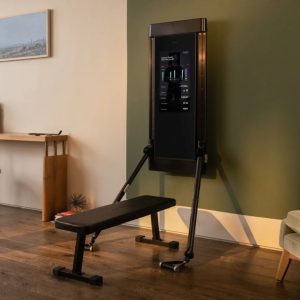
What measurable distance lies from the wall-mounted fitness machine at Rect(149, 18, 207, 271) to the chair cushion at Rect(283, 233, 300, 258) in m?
0.86

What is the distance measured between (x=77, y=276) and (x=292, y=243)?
1.25m

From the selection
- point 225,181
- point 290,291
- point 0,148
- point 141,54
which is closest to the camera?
point 290,291

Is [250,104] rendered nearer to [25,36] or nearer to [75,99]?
[75,99]

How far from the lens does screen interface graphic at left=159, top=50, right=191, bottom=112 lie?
3.29 meters

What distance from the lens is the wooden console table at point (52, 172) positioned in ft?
12.9

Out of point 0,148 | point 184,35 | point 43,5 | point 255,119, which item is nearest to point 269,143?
point 255,119

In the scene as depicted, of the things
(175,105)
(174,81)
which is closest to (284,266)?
(175,105)

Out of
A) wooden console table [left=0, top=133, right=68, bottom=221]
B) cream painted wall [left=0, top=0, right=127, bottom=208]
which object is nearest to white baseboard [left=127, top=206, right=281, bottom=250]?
cream painted wall [left=0, top=0, right=127, bottom=208]

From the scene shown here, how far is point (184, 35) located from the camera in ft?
10.7

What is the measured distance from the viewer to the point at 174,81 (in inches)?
131

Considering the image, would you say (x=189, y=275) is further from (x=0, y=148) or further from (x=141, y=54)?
(x=0, y=148)

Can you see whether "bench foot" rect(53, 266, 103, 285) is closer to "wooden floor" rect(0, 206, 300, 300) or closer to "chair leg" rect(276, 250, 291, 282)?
"wooden floor" rect(0, 206, 300, 300)

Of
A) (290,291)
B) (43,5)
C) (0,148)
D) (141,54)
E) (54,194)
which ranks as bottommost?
(290,291)

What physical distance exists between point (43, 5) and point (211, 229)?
8.77 ft
